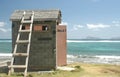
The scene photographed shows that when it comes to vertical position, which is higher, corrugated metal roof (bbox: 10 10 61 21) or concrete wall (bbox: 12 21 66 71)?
corrugated metal roof (bbox: 10 10 61 21)

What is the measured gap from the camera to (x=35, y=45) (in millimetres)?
19906

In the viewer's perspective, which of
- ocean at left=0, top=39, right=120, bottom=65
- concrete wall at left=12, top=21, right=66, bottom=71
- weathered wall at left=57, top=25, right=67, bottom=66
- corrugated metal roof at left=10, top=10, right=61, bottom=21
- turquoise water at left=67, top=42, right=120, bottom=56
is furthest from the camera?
turquoise water at left=67, top=42, right=120, bottom=56

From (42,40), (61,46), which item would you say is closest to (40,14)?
(42,40)

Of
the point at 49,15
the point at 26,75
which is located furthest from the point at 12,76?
the point at 49,15

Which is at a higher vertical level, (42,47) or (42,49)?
(42,47)

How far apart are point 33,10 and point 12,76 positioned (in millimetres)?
6310

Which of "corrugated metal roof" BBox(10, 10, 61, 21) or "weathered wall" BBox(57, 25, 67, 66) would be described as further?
"weathered wall" BBox(57, 25, 67, 66)

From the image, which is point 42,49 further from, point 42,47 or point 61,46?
point 61,46

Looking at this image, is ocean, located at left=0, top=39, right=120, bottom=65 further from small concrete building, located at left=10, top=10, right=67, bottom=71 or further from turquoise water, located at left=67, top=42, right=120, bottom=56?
small concrete building, located at left=10, top=10, right=67, bottom=71

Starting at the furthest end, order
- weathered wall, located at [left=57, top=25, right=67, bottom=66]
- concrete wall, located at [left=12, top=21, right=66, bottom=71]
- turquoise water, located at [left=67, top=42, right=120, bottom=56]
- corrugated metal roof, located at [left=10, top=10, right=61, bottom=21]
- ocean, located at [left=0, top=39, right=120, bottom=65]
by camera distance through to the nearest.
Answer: turquoise water, located at [left=67, top=42, right=120, bottom=56]
ocean, located at [left=0, top=39, right=120, bottom=65]
weathered wall, located at [left=57, top=25, right=67, bottom=66]
corrugated metal roof, located at [left=10, top=10, right=61, bottom=21]
concrete wall, located at [left=12, top=21, right=66, bottom=71]

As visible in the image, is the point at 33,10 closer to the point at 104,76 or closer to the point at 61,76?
the point at 61,76

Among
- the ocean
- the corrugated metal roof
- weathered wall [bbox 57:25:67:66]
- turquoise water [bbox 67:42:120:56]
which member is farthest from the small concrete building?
turquoise water [bbox 67:42:120:56]

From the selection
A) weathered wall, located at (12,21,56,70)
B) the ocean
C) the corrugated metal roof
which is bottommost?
the ocean

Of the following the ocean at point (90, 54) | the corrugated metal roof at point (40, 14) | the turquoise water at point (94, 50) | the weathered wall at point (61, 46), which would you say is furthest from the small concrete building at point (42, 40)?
the turquoise water at point (94, 50)
